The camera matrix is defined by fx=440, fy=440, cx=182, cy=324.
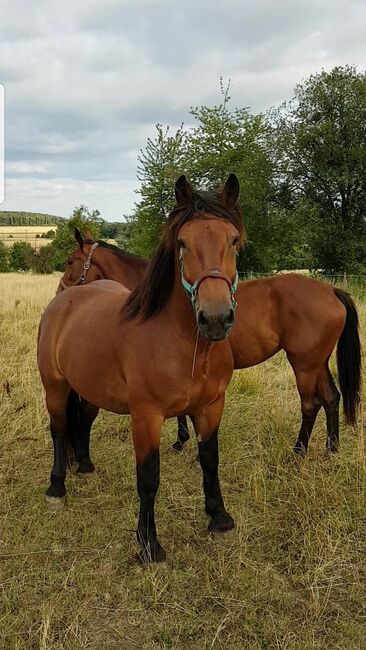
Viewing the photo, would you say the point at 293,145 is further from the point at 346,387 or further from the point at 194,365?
the point at 194,365

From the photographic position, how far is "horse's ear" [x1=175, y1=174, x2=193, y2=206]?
7.06ft

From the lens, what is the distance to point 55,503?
9.79 feet

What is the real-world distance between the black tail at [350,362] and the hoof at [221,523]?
1.71m

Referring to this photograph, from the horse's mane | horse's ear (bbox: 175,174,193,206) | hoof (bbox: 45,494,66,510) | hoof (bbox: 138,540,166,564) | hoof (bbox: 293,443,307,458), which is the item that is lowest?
hoof (bbox: 45,494,66,510)

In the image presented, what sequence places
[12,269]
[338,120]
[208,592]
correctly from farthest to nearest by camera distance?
[12,269], [338,120], [208,592]

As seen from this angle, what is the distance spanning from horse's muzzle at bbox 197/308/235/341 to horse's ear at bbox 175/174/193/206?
66 centimetres

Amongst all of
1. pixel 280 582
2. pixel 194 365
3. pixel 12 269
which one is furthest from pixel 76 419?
pixel 12 269

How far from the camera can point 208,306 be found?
1843mm

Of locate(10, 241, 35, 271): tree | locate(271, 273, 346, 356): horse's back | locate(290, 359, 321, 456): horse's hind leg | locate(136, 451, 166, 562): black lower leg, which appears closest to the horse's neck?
locate(271, 273, 346, 356): horse's back

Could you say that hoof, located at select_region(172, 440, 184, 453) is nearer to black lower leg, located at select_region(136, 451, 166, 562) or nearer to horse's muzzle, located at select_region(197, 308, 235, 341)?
black lower leg, located at select_region(136, 451, 166, 562)

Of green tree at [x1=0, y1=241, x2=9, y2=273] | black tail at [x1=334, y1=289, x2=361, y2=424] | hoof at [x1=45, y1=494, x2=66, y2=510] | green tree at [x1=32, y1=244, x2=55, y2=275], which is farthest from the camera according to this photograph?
green tree at [x1=0, y1=241, x2=9, y2=273]

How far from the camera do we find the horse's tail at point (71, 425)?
10.8 feet

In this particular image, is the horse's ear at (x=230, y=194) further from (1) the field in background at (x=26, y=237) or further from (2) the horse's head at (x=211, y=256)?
(1) the field in background at (x=26, y=237)

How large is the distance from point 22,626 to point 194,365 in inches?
55.0
